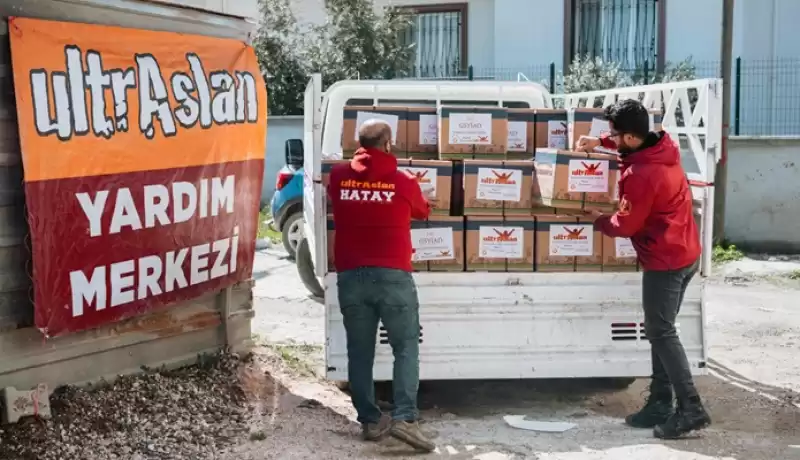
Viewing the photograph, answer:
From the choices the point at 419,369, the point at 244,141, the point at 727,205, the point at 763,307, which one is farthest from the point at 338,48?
the point at 419,369

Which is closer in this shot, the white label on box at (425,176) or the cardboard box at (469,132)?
the white label on box at (425,176)

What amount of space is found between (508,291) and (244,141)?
6.74 feet

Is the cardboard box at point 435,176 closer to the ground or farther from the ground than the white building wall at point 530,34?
closer to the ground

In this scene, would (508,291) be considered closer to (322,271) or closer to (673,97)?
(322,271)

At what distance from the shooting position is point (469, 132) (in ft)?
19.1

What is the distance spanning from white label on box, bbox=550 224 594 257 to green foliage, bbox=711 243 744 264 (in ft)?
22.4

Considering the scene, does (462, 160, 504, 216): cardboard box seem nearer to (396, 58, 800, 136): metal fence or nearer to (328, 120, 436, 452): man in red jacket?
(328, 120, 436, 452): man in red jacket

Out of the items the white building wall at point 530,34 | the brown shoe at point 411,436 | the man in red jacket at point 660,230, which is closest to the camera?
the brown shoe at point 411,436

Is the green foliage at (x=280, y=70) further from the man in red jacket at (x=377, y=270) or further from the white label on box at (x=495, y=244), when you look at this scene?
the man in red jacket at (x=377, y=270)

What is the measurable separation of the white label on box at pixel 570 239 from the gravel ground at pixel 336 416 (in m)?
1.07

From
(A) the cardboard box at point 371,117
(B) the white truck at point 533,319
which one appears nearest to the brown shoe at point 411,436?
(B) the white truck at point 533,319

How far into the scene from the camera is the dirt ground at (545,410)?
4.98 meters

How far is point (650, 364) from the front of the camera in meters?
5.72

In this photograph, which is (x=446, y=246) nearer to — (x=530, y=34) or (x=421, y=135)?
(x=421, y=135)
